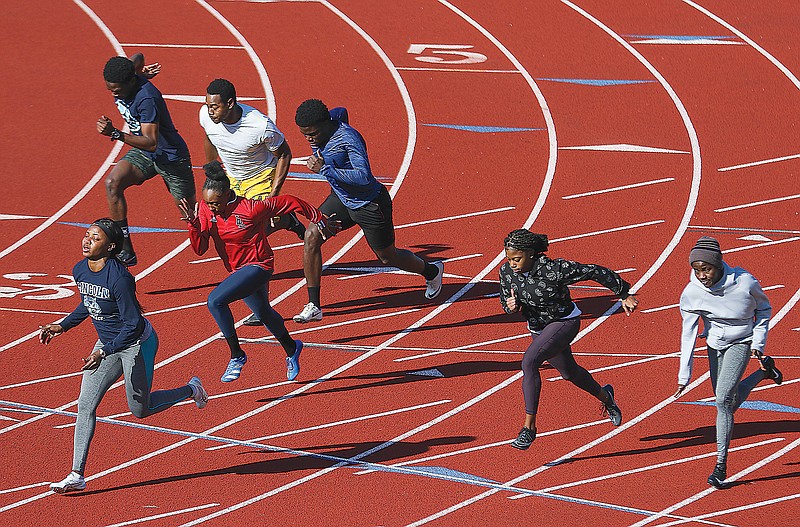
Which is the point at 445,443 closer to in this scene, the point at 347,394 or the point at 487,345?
the point at 347,394

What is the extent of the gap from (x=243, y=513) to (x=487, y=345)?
3591 millimetres

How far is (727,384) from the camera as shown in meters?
9.40

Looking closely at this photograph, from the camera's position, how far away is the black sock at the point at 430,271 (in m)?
13.0

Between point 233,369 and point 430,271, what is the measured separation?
2687mm

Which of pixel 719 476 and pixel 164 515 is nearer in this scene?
pixel 164 515

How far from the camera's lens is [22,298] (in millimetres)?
13125

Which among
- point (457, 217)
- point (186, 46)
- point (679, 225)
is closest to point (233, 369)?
point (457, 217)

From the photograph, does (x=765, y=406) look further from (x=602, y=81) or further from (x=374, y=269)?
(x=602, y=81)

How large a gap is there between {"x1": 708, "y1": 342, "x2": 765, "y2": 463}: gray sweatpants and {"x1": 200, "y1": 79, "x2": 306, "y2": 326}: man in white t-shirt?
14.2 ft

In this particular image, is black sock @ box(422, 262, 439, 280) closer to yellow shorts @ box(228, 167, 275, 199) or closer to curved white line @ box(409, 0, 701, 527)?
curved white line @ box(409, 0, 701, 527)

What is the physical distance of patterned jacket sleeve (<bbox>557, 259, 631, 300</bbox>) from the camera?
31.4ft

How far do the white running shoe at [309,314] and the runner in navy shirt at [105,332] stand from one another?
289 cm

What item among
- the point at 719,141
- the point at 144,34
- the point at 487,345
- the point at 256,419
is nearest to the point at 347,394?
the point at 256,419

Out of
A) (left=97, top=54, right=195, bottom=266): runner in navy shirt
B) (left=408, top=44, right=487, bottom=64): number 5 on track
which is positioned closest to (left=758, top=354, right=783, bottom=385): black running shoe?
(left=97, top=54, right=195, bottom=266): runner in navy shirt
